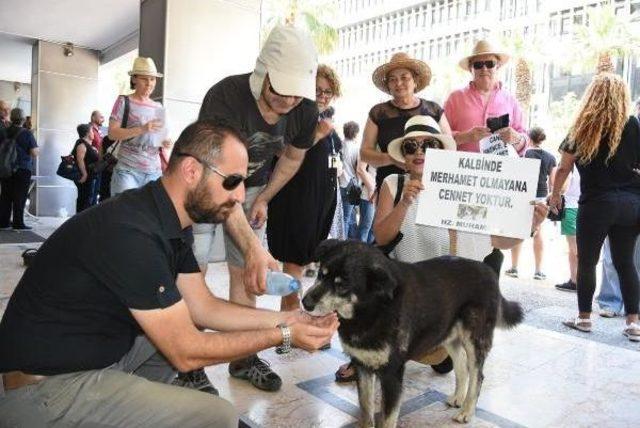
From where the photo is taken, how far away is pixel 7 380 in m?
1.89

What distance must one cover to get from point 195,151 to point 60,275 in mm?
610

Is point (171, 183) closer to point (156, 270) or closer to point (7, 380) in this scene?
point (156, 270)

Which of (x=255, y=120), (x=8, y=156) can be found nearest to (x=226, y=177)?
(x=255, y=120)

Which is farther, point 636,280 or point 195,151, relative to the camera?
point 636,280

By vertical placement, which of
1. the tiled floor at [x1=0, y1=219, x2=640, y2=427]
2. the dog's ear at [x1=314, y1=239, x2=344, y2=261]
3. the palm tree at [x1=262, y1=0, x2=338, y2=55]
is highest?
the palm tree at [x1=262, y1=0, x2=338, y2=55]

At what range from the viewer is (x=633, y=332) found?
4602 mm

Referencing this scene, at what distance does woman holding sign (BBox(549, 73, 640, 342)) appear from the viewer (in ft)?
14.8

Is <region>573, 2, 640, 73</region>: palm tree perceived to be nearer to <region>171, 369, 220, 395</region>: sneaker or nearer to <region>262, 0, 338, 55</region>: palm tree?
<region>262, 0, 338, 55</region>: palm tree

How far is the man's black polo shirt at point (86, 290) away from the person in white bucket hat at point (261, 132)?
2.66ft

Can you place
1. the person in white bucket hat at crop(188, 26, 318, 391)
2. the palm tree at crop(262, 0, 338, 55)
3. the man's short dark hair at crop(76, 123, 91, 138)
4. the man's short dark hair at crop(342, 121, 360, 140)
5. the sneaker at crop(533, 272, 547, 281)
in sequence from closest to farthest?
1. the person in white bucket hat at crop(188, 26, 318, 391)
2. the sneaker at crop(533, 272, 547, 281)
3. the man's short dark hair at crop(342, 121, 360, 140)
4. the man's short dark hair at crop(76, 123, 91, 138)
5. the palm tree at crop(262, 0, 338, 55)

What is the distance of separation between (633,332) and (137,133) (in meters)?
4.82

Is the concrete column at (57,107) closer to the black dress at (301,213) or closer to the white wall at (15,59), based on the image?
the white wall at (15,59)

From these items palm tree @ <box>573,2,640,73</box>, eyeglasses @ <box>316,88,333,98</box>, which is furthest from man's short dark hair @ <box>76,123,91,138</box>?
palm tree @ <box>573,2,640,73</box>

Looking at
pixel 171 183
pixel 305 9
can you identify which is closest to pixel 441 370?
pixel 171 183
